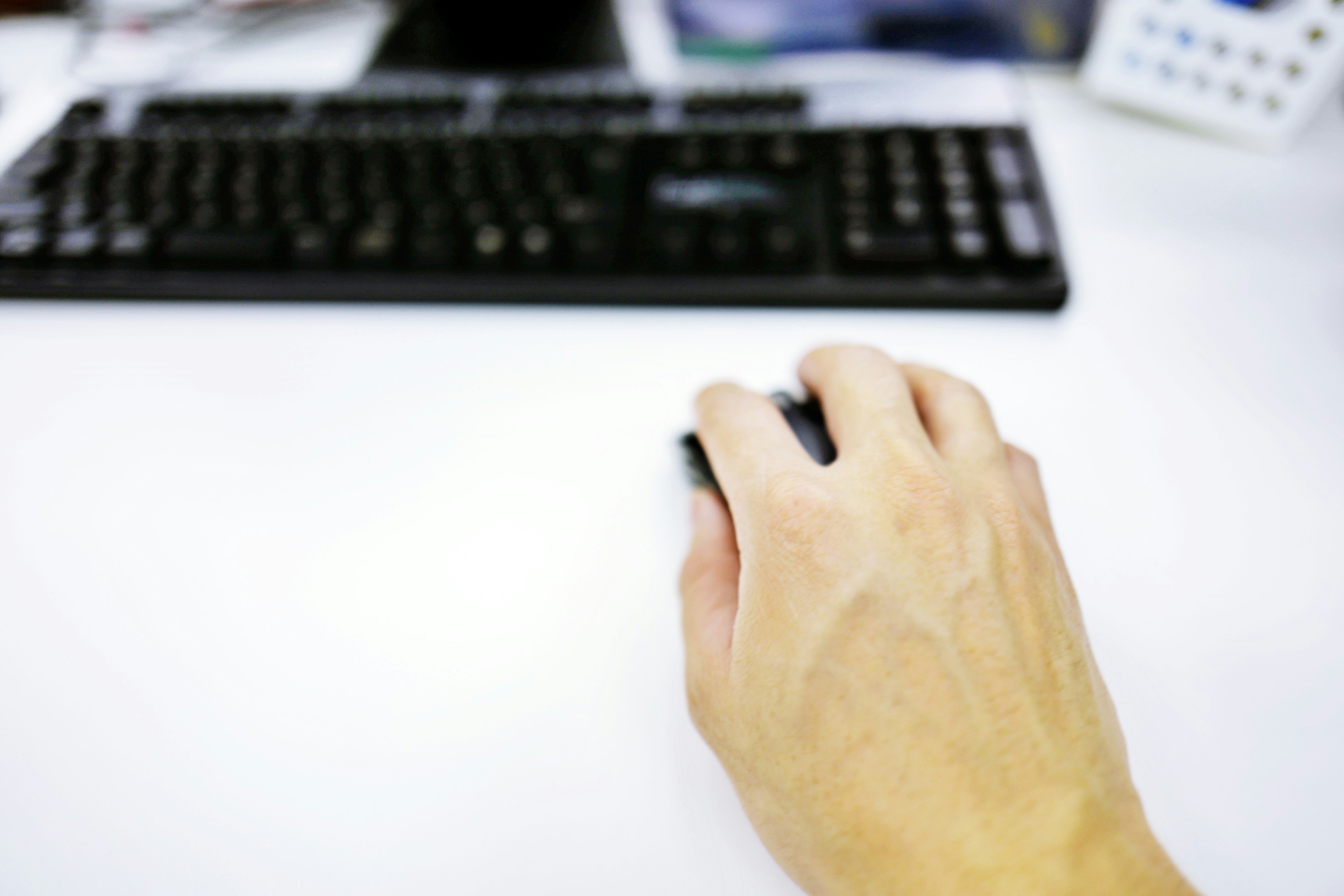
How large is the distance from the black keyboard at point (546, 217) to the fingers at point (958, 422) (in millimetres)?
64

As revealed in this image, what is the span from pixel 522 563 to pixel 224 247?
225 mm

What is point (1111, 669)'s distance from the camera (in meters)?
0.26

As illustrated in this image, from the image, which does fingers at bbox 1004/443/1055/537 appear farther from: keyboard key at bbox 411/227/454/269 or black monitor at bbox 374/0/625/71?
black monitor at bbox 374/0/625/71

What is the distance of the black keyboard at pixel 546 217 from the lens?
1.21ft

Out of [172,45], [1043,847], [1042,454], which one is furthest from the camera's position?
[172,45]

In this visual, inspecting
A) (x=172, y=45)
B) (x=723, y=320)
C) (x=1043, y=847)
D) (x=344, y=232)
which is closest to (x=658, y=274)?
(x=723, y=320)

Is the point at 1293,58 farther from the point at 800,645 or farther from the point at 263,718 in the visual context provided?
the point at 263,718

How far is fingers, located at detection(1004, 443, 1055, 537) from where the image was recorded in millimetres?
286

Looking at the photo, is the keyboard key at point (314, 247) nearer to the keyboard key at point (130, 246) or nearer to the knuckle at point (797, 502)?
the keyboard key at point (130, 246)

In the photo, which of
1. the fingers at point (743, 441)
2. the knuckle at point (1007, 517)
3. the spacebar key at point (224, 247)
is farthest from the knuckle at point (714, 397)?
the spacebar key at point (224, 247)

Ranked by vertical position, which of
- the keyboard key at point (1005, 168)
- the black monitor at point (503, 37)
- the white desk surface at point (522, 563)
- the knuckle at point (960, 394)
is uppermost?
the black monitor at point (503, 37)

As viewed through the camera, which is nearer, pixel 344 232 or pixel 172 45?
pixel 344 232

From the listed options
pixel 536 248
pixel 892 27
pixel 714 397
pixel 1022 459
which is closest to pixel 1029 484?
pixel 1022 459

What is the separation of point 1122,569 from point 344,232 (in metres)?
0.36
